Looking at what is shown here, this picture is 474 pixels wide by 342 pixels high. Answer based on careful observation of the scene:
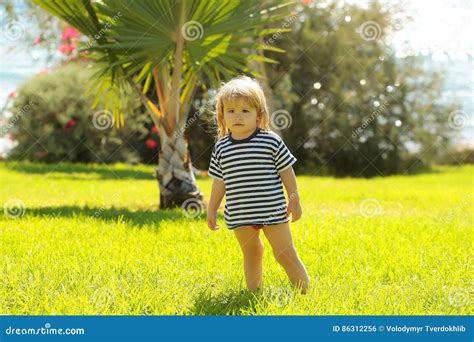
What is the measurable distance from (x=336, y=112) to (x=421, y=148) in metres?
2.58

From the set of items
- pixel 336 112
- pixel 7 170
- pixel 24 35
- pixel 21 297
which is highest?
pixel 24 35

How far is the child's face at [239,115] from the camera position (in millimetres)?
3393

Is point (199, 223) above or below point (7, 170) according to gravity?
above

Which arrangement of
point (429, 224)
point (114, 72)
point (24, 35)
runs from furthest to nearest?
point (24, 35)
point (114, 72)
point (429, 224)

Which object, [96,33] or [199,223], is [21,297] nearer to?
[199,223]

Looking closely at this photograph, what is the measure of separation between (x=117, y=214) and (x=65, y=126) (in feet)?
28.1

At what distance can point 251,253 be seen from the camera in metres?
3.57

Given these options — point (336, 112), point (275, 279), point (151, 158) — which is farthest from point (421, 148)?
point (275, 279)

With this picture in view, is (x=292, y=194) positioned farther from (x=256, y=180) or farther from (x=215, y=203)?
(x=215, y=203)

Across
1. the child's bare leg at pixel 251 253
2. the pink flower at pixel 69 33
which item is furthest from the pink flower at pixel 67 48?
the child's bare leg at pixel 251 253

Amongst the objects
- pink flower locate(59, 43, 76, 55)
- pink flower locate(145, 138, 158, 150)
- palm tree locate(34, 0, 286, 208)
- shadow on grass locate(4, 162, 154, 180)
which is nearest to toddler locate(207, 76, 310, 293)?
palm tree locate(34, 0, 286, 208)

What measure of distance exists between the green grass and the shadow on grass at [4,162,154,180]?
499cm

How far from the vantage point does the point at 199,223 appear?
5.90 meters
